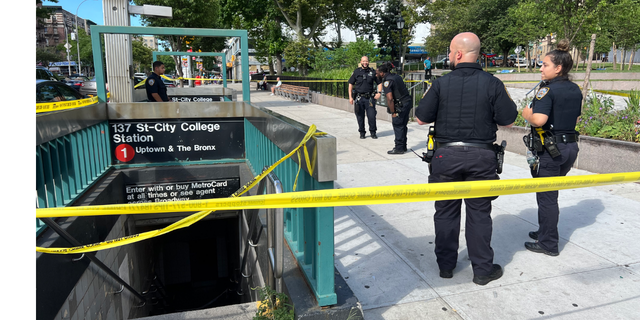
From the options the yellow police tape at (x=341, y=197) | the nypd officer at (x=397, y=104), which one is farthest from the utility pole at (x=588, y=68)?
the yellow police tape at (x=341, y=197)

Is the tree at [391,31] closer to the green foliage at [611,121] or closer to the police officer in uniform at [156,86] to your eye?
the green foliage at [611,121]

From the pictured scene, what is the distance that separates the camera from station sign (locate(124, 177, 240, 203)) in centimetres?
610

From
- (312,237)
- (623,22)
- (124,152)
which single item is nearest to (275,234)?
(312,237)

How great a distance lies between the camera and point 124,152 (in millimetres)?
6086

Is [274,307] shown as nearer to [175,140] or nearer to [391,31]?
[175,140]

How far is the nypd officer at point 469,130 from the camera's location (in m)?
3.29

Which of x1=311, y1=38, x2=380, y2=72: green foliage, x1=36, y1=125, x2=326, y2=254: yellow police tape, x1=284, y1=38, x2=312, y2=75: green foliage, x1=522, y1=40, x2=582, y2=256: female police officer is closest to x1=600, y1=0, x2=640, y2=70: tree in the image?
x1=311, y1=38, x2=380, y2=72: green foliage

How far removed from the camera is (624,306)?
3168 millimetres

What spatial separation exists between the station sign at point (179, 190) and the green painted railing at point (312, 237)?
2636 millimetres

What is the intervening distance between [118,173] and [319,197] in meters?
4.54

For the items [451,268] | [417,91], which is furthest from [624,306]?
[417,91]

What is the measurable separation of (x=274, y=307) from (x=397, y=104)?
21.4ft

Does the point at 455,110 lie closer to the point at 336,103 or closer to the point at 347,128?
the point at 347,128
